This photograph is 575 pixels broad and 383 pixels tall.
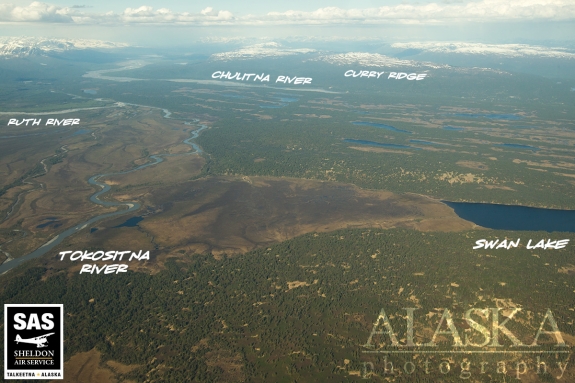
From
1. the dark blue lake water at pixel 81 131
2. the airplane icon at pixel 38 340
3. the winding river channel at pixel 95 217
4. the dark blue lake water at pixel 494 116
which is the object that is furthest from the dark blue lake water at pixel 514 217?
the dark blue lake water at pixel 81 131

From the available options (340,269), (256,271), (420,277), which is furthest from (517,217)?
(256,271)

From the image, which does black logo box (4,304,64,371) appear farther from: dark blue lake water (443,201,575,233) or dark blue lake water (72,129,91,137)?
dark blue lake water (72,129,91,137)

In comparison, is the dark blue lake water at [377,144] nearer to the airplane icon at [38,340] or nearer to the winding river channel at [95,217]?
the winding river channel at [95,217]

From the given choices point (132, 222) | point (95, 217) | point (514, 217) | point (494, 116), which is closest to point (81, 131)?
point (95, 217)

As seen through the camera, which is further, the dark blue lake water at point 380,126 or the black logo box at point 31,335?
the dark blue lake water at point 380,126

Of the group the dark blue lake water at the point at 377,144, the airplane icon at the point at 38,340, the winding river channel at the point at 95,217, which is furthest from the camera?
the dark blue lake water at the point at 377,144

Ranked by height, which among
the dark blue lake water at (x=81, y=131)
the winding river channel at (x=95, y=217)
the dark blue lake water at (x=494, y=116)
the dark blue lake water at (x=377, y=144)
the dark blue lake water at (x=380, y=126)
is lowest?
the winding river channel at (x=95, y=217)

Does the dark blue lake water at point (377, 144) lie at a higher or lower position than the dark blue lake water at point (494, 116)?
lower
